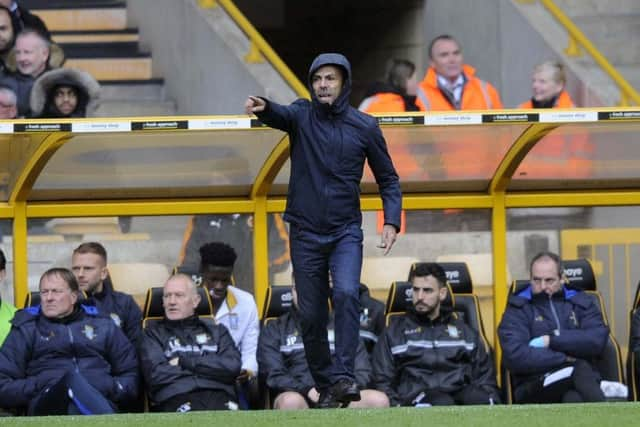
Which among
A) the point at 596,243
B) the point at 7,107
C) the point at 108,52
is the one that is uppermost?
the point at 108,52

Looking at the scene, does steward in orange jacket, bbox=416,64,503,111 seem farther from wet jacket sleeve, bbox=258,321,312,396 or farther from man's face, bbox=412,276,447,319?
wet jacket sleeve, bbox=258,321,312,396

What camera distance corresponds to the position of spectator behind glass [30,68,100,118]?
43.8 ft

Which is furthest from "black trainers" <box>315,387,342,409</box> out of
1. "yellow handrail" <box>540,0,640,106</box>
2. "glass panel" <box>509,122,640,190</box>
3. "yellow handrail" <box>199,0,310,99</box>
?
"yellow handrail" <box>540,0,640,106</box>

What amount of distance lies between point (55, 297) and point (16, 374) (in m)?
0.52

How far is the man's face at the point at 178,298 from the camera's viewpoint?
11375 mm

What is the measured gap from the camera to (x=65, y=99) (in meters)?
13.4

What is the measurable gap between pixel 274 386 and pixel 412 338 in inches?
37.0

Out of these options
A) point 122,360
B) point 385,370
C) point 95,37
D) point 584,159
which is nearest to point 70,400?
point 122,360

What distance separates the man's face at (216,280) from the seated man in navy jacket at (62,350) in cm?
101

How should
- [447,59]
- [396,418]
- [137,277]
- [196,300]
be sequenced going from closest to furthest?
[396,418], [196,300], [137,277], [447,59]

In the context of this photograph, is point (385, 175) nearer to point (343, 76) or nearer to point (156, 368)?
point (343, 76)

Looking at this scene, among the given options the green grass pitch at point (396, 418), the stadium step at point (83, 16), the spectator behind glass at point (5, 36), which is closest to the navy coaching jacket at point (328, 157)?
the green grass pitch at point (396, 418)

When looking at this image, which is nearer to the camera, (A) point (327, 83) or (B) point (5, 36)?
(A) point (327, 83)

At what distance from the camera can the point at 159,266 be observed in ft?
40.8
